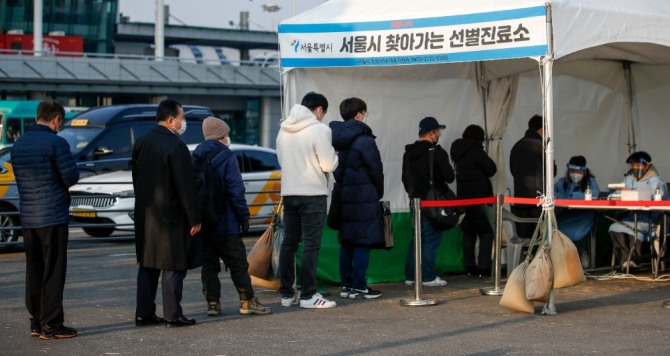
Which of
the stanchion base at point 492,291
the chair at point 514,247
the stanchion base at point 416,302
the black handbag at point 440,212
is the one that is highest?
the black handbag at point 440,212

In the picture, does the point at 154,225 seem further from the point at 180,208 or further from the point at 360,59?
the point at 360,59

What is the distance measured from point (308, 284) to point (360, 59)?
2.24 m

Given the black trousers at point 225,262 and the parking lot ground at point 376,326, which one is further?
the black trousers at point 225,262

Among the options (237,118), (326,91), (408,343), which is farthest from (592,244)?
(237,118)

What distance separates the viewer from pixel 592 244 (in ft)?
42.7

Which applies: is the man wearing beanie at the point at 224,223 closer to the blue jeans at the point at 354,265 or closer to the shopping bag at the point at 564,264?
the blue jeans at the point at 354,265

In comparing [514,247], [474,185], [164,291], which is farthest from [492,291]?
[164,291]

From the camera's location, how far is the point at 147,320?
8.88 m

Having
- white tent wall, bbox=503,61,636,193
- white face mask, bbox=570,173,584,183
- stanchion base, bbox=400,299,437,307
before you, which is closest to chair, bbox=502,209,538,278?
white face mask, bbox=570,173,584,183

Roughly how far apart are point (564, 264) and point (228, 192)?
9.52ft

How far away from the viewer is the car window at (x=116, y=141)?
64.0ft

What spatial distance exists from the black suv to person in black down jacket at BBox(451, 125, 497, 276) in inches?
334

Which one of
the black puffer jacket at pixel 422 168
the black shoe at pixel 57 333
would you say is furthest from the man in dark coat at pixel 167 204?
the black puffer jacket at pixel 422 168

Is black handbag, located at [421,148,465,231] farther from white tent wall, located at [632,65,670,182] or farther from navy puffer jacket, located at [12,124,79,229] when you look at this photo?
navy puffer jacket, located at [12,124,79,229]
